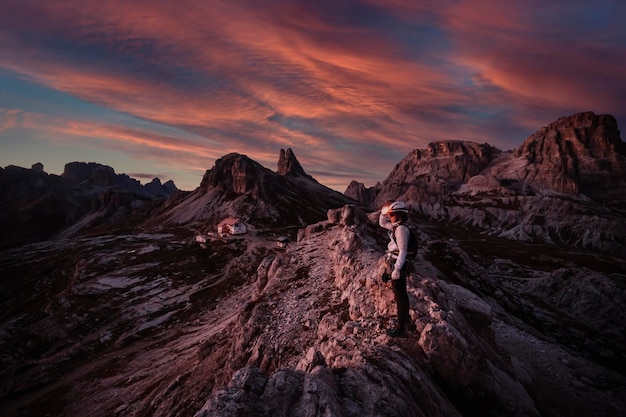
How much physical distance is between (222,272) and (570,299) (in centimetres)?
10158

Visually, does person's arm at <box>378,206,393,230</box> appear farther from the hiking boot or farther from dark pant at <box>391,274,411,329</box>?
the hiking boot

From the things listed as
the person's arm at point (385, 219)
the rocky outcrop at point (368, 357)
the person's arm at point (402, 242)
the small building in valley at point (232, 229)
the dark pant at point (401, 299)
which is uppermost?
the person's arm at point (385, 219)

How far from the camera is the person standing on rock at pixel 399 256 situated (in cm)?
1419

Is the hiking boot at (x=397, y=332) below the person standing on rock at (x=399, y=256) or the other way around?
below

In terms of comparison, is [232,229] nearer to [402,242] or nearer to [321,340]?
[321,340]

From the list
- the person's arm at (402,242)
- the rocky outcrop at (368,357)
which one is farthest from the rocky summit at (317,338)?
the person's arm at (402,242)

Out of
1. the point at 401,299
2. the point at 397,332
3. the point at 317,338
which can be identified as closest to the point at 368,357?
the point at 397,332

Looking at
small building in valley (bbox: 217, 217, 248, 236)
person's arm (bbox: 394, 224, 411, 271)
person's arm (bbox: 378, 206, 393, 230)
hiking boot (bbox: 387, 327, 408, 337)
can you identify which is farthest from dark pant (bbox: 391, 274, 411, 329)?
small building in valley (bbox: 217, 217, 248, 236)

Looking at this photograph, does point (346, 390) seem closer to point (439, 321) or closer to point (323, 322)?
point (439, 321)

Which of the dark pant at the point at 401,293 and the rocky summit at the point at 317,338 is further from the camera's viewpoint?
the dark pant at the point at 401,293

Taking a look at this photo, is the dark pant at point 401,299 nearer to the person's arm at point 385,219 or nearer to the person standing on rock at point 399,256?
the person standing on rock at point 399,256

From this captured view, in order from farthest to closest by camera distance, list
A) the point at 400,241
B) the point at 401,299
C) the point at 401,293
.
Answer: the point at 401,299
the point at 401,293
the point at 400,241

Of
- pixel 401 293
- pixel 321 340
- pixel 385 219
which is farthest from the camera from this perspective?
pixel 321 340

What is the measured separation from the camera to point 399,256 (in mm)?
Answer: 14180
